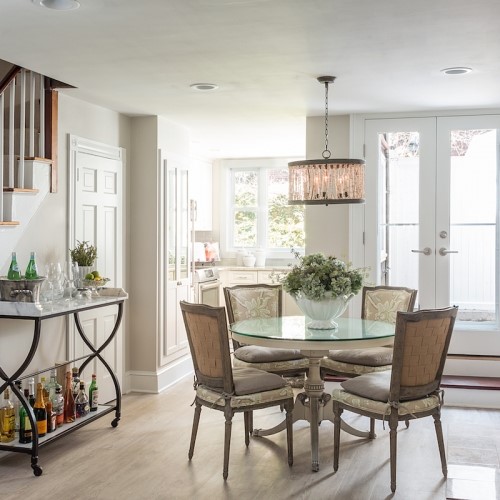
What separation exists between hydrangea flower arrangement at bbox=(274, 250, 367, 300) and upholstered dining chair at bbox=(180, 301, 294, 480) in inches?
22.6

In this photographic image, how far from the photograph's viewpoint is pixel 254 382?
148 inches

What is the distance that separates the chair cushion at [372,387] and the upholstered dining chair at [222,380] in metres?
0.38

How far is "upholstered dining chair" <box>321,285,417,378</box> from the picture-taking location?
442 cm

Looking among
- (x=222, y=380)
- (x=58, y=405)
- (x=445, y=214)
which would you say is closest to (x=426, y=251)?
(x=445, y=214)

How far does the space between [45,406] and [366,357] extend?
2.09m

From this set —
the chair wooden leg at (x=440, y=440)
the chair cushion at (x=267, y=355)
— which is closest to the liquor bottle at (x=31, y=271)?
the chair cushion at (x=267, y=355)

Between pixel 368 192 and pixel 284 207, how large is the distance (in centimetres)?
316

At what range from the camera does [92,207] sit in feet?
16.7

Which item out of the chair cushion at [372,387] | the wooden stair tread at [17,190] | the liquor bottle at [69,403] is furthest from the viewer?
the liquor bottle at [69,403]

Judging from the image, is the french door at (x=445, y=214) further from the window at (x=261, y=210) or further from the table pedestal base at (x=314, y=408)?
the window at (x=261, y=210)

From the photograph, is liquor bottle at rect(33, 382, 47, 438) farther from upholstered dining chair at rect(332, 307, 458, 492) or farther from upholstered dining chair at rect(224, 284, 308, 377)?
upholstered dining chair at rect(332, 307, 458, 492)

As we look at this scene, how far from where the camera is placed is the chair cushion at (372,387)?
3552 millimetres

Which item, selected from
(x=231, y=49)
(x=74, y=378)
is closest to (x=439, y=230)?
(x=231, y=49)

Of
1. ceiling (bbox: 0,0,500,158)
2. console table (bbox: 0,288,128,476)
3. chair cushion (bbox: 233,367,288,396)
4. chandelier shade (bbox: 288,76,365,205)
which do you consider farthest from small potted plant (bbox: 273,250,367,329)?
console table (bbox: 0,288,128,476)
